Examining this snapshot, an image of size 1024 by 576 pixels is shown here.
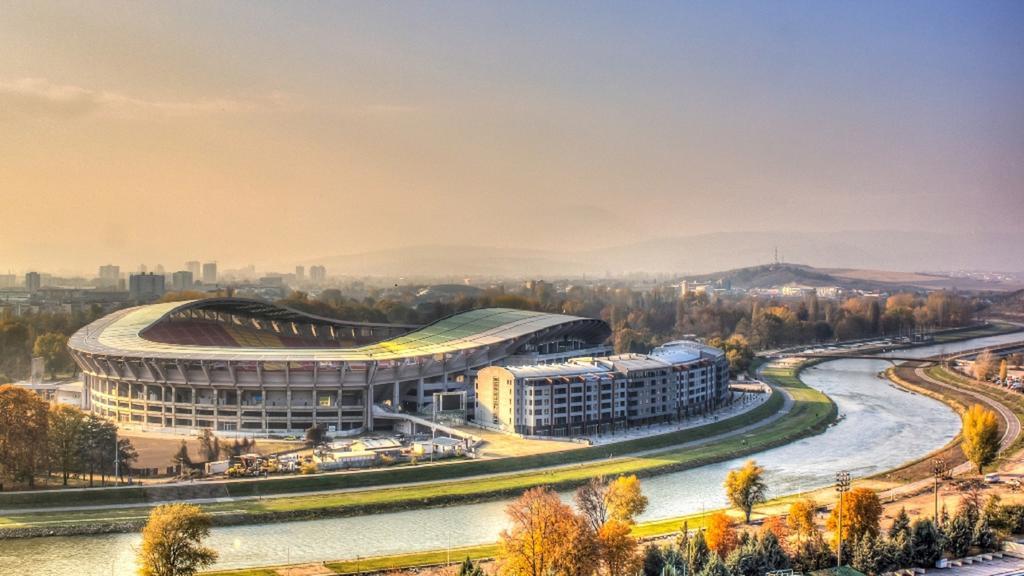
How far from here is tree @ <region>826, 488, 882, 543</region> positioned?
19.4m

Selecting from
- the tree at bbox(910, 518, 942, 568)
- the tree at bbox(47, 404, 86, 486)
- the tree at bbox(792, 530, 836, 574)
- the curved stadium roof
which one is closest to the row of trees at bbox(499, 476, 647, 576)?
the tree at bbox(792, 530, 836, 574)

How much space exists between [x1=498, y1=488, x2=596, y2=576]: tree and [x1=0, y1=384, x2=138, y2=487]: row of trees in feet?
46.6

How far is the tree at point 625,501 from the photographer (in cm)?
2133

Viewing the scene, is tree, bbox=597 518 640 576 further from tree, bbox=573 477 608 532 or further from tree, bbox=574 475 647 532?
tree, bbox=574 475 647 532

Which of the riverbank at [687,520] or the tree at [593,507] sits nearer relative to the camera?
the riverbank at [687,520]

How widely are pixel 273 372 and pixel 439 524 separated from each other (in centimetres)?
1325

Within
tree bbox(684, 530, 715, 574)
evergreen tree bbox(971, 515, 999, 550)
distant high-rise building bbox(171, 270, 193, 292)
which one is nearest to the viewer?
tree bbox(684, 530, 715, 574)

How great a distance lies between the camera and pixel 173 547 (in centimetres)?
1791

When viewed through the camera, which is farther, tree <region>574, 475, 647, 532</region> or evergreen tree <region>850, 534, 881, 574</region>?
tree <region>574, 475, 647, 532</region>

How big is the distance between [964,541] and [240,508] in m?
17.7

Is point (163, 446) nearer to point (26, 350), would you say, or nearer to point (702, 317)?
point (26, 350)

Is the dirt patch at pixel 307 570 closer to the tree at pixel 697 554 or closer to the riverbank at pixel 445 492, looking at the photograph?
the riverbank at pixel 445 492

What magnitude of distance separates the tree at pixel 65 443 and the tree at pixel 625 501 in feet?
51.2

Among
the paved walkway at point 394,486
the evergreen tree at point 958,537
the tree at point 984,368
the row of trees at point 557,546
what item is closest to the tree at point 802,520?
the evergreen tree at point 958,537
